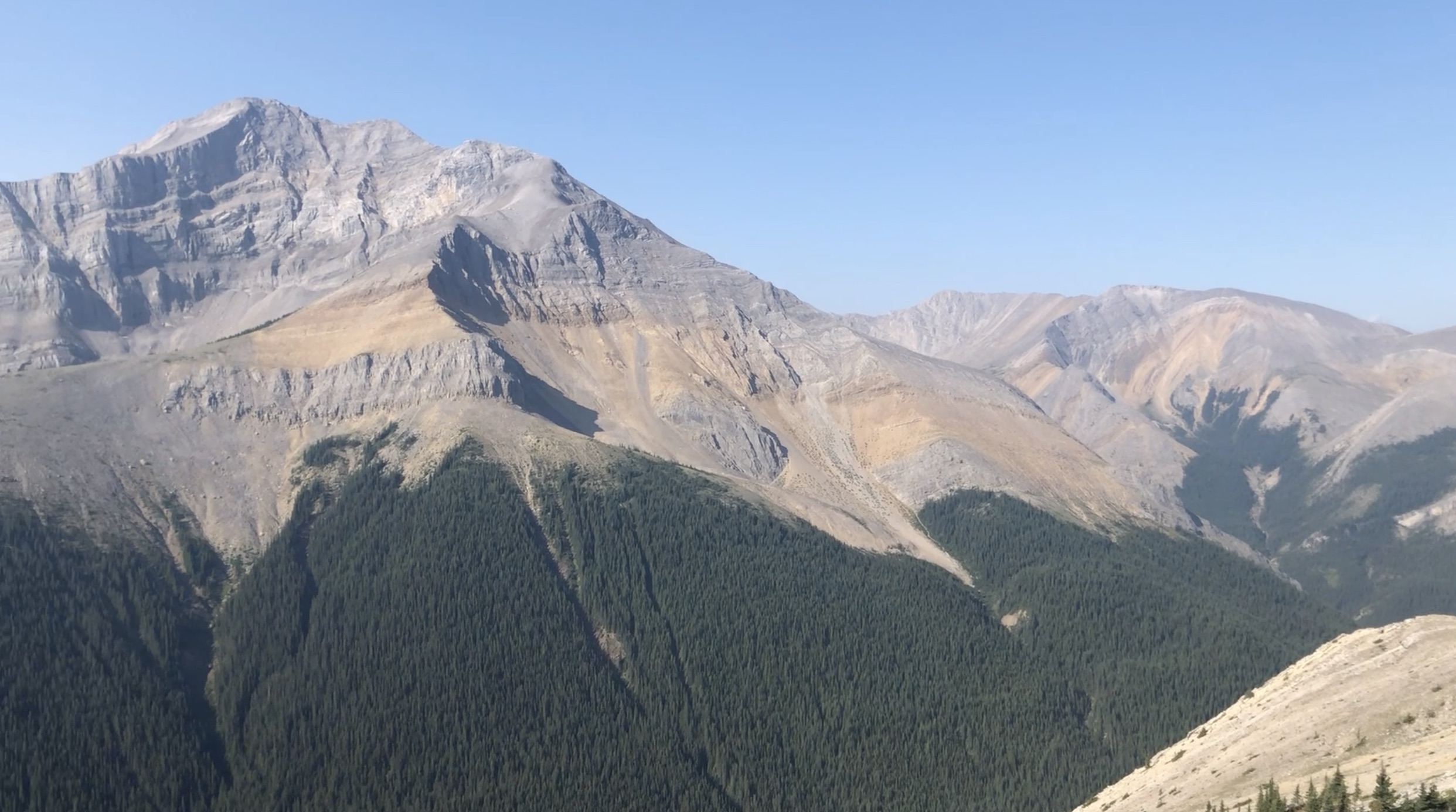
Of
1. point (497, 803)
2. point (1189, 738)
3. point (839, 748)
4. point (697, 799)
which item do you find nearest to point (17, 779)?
point (497, 803)

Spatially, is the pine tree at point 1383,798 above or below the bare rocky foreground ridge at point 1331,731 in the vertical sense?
above

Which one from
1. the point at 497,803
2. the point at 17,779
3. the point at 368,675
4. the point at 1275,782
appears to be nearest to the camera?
the point at 1275,782

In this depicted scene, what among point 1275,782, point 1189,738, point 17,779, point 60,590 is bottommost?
point 17,779

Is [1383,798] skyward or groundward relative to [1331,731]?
skyward

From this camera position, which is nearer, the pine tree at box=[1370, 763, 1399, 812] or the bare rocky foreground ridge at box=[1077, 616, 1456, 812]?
the pine tree at box=[1370, 763, 1399, 812]

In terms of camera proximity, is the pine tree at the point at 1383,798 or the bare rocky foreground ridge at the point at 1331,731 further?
the bare rocky foreground ridge at the point at 1331,731

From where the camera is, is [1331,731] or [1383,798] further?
[1331,731]

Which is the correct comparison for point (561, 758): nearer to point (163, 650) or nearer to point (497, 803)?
point (497, 803)

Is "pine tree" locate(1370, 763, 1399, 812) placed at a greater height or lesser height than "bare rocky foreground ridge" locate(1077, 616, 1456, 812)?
greater
